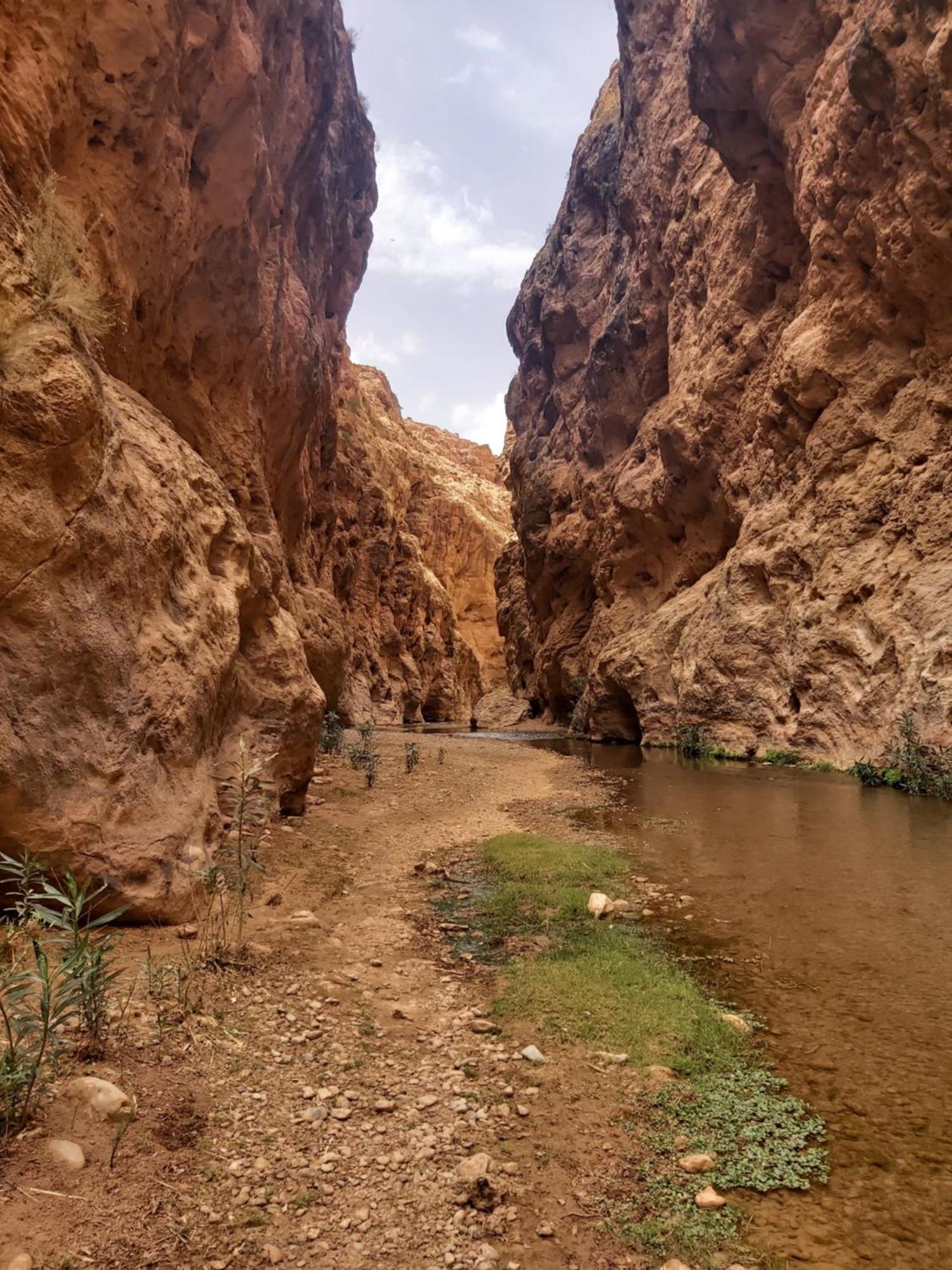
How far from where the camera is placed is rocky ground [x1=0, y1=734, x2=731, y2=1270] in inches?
97.1

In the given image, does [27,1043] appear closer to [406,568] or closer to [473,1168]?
[473,1168]

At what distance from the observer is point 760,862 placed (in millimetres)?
8453

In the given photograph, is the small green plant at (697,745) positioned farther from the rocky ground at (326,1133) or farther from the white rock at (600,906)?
the rocky ground at (326,1133)

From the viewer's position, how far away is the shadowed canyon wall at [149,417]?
17.5ft

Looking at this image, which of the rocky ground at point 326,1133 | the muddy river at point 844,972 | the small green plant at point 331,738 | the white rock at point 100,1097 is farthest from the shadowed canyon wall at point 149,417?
the muddy river at point 844,972

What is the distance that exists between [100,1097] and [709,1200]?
8.29 ft

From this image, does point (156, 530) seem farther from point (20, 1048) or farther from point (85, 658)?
point (20, 1048)

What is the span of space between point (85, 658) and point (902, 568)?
17072 millimetres

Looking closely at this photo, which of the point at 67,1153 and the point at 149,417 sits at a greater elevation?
the point at 149,417

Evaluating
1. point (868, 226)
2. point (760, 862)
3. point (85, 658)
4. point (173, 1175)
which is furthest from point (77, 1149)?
point (868, 226)

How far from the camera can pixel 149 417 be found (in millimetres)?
8797

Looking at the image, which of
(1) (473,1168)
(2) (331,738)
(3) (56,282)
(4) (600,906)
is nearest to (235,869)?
(4) (600,906)

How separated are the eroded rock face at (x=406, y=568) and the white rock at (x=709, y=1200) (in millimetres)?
22983

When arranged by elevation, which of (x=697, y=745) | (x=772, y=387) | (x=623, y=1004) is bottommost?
(x=623, y=1004)
